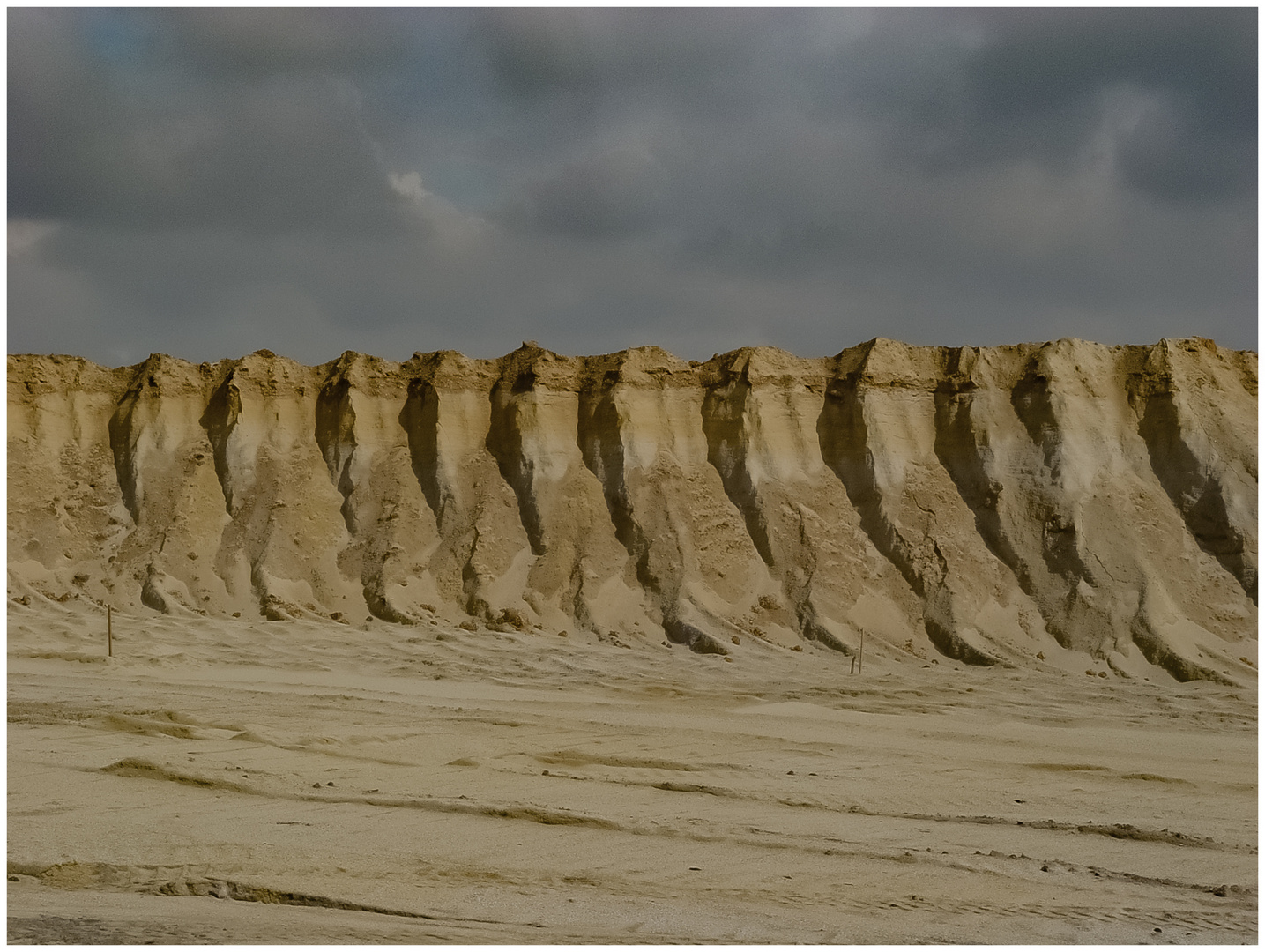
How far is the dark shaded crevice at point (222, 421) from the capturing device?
28922mm

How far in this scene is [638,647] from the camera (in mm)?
22531

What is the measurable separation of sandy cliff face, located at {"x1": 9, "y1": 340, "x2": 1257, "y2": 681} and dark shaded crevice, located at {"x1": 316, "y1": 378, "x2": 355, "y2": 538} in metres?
0.09

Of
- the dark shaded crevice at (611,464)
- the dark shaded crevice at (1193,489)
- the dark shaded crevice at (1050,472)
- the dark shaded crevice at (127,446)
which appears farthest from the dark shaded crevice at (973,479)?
the dark shaded crevice at (127,446)

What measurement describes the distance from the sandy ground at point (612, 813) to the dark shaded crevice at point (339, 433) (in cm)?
1183

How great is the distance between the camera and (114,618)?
22766 millimetres

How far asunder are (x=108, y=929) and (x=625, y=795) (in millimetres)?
4900

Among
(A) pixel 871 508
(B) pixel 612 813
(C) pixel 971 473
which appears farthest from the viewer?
(C) pixel 971 473

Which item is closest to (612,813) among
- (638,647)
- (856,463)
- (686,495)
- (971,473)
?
(638,647)

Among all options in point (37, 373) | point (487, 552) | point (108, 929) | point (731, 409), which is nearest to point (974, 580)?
point (731, 409)

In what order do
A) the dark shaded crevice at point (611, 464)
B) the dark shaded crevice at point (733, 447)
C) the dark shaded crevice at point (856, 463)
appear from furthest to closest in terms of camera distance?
the dark shaded crevice at point (733, 447), the dark shaded crevice at point (611, 464), the dark shaded crevice at point (856, 463)

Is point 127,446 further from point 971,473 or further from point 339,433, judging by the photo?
point 971,473

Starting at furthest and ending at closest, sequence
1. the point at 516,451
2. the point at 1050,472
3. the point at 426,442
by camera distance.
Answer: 1. the point at 426,442
2. the point at 516,451
3. the point at 1050,472

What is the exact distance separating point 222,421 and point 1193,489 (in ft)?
79.1

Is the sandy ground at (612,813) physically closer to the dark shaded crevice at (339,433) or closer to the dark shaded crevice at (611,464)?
the dark shaded crevice at (611,464)
